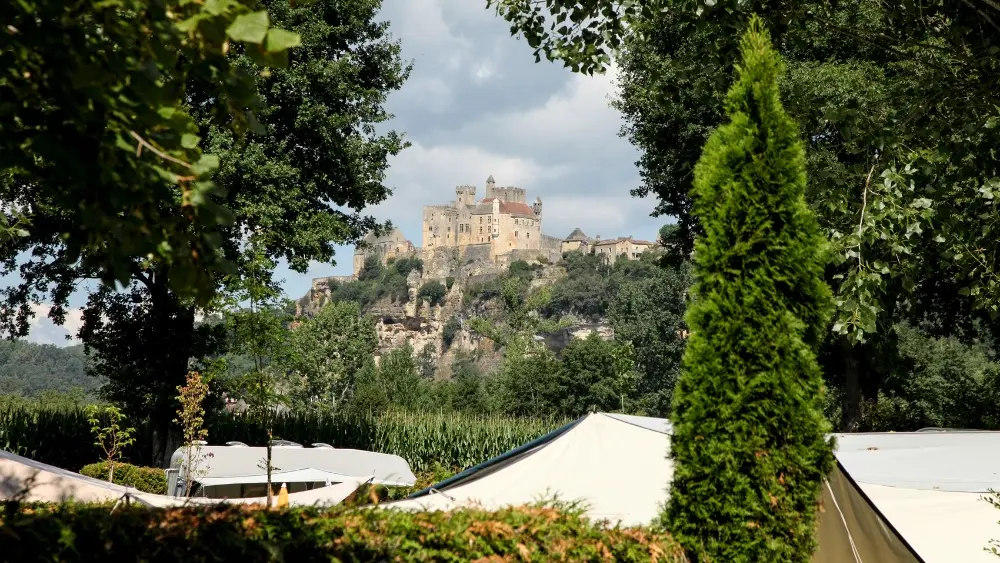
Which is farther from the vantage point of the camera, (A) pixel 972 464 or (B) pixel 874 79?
(B) pixel 874 79

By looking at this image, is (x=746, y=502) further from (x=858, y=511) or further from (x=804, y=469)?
(x=858, y=511)

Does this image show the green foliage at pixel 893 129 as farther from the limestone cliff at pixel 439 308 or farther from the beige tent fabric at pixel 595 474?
the limestone cliff at pixel 439 308

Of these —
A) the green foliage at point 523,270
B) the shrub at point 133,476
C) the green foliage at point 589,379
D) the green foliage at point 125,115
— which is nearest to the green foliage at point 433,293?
the green foliage at point 523,270

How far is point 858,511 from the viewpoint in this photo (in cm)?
673

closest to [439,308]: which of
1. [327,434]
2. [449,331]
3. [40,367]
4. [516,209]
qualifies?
[449,331]

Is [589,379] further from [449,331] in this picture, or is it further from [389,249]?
[389,249]

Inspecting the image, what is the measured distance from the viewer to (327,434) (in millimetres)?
21453

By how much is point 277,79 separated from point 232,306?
8.37 m

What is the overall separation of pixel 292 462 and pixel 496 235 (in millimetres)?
119769

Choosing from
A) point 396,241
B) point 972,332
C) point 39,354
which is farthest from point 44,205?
point 39,354

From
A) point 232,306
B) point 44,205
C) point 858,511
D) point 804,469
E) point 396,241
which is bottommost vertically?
point 858,511

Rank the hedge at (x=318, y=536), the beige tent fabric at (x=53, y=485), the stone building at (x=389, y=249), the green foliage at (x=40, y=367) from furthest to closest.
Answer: the stone building at (x=389, y=249) < the green foliage at (x=40, y=367) < the beige tent fabric at (x=53, y=485) < the hedge at (x=318, y=536)

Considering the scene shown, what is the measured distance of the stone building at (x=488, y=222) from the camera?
439 ft

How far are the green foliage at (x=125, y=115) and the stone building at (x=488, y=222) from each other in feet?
423
